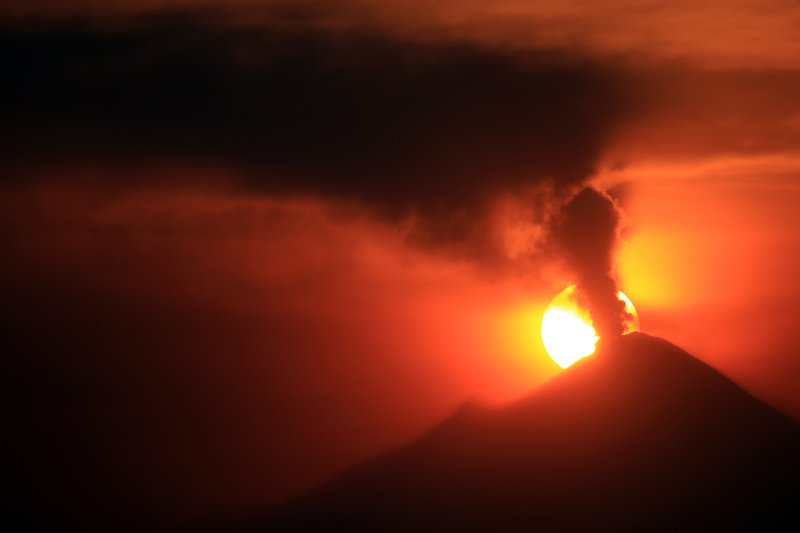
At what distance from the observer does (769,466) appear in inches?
2822

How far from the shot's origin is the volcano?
70000 mm

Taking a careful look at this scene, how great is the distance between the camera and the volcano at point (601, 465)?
7000 cm

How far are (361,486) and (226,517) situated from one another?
38.8ft

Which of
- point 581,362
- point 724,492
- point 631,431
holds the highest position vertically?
point 581,362

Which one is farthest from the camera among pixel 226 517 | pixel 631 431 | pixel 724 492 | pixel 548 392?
pixel 226 517

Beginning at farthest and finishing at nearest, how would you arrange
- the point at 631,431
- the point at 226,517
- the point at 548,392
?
1. the point at 226,517
2. the point at 548,392
3. the point at 631,431

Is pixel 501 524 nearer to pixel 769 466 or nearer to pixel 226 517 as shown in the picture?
pixel 769 466

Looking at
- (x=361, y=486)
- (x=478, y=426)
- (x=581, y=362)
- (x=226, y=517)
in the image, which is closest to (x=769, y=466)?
(x=581, y=362)

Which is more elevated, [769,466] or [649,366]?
[649,366]

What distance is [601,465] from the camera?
7506 cm

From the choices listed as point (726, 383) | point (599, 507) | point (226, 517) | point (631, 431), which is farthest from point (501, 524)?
point (226, 517)

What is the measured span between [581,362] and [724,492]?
47.9ft

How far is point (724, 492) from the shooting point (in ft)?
229

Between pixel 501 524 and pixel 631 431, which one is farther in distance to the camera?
pixel 631 431
